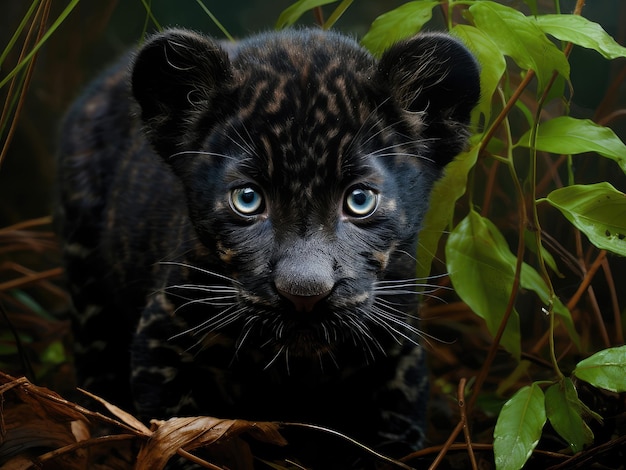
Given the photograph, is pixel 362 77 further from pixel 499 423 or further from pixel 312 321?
pixel 499 423

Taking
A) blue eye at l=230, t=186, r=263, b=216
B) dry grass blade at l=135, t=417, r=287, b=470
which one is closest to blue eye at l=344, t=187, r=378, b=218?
blue eye at l=230, t=186, r=263, b=216

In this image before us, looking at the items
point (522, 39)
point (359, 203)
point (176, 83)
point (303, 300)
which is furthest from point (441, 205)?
point (176, 83)

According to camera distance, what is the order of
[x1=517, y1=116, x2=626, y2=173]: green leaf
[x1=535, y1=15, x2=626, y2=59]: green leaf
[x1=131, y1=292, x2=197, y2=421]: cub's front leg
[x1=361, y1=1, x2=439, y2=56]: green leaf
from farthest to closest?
1. [x1=131, y1=292, x2=197, y2=421]: cub's front leg
2. [x1=361, y1=1, x2=439, y2=56]: green leaf
3. [x1=517, y1=116, x2=626, y2=173]: green leaf
4. [x1=535, y1=15, x2=626, y2=59]: green leaf

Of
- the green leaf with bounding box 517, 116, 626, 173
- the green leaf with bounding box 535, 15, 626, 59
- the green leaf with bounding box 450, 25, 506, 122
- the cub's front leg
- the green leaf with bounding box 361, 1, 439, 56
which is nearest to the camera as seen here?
the green leaf with bounding box 535, 15, 626, 59

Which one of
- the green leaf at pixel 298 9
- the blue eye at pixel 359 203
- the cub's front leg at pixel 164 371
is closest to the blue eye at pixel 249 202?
the blue eye at pixel 359 203

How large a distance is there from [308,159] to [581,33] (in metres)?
0.85

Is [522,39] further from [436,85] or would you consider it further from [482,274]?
[482,274]

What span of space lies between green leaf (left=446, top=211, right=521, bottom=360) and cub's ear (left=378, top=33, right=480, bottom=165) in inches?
10.9

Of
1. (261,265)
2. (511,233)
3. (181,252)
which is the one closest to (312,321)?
(261,265)

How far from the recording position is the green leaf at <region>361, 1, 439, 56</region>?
2.65m

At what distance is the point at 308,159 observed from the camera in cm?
238

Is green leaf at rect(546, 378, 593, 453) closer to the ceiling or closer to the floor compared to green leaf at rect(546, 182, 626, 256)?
closer to the floor

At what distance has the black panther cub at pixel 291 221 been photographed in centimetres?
238

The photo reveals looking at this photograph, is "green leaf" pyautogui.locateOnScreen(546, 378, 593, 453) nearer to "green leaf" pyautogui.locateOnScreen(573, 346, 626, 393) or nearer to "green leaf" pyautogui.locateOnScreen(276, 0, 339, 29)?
"green leaf" pyautogui.locateOnScreen(573, 346, 626, 393)
